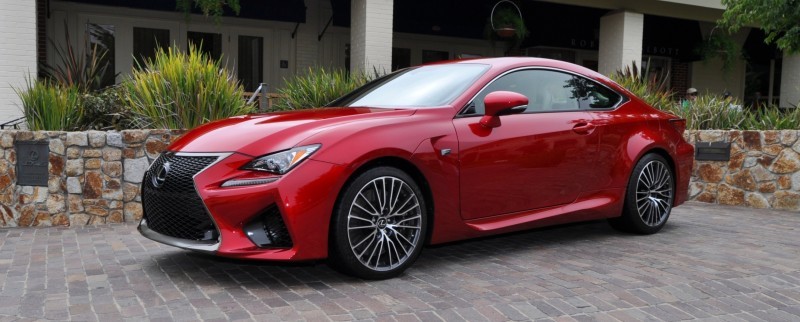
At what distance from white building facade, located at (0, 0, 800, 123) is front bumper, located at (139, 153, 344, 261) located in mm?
8638

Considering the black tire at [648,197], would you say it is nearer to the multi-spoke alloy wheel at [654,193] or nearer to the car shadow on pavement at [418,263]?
the multi-spoke alloy wheel at [654,193]

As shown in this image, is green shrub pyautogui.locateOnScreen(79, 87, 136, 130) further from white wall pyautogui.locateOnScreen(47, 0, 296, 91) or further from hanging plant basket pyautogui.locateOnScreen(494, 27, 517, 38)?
hanging plant basket pyautogui.locateOnScreen(494, 27, 517, 38)

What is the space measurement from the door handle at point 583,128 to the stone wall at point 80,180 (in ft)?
13.7

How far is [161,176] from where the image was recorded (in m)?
4.48

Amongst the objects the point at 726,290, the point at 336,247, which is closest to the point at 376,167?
the point at 336,247

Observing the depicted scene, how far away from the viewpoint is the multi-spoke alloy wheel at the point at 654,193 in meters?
5.98

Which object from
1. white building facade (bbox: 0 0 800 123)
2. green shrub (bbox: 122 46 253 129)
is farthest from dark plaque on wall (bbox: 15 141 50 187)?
white building facade (bbox: 0 0 800 123)

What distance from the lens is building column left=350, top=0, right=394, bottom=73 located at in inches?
535

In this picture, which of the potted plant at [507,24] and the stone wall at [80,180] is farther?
the potted plant at [507,24]

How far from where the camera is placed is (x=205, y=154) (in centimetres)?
425

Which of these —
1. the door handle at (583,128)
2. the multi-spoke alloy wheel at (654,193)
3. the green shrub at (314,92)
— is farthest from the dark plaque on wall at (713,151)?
the green shrub at (314,92)

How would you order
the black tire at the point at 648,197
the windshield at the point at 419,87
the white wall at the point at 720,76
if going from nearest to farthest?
the windshield at the point at 419,87 → the black tire at the point at 648,197 → the white wall at the point at 720,76

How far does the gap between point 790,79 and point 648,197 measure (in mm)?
15651

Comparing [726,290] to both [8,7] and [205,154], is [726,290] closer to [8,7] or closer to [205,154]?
[205,154]
